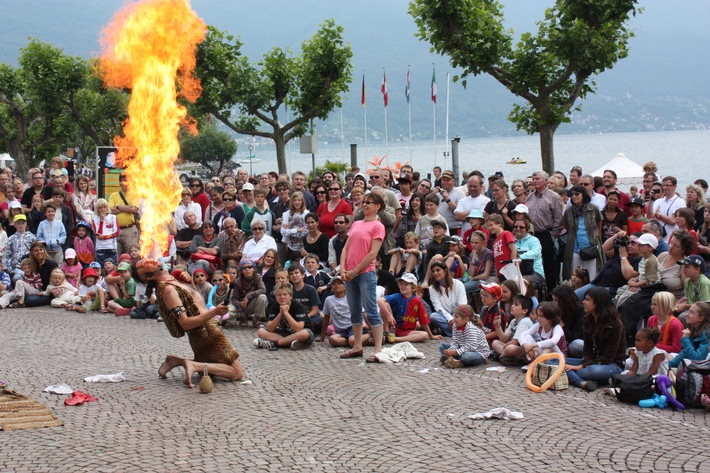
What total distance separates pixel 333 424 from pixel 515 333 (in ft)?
11.3

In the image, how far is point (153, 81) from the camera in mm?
11555

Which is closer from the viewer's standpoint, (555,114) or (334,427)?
(334,427)

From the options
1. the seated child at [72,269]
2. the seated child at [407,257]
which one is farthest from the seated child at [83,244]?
the seated child at [407,257]

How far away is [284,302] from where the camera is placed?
38.7 feet

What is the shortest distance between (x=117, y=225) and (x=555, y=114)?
9384 mm

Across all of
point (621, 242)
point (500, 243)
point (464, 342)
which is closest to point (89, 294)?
point (500, 243)

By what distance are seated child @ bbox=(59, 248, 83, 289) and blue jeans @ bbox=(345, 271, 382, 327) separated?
23.3 ft

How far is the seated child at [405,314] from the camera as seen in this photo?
1209cm

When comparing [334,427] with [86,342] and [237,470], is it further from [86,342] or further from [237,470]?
[86,342]

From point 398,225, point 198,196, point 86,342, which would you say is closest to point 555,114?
point 398,225

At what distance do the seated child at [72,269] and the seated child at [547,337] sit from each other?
9097 millimetres

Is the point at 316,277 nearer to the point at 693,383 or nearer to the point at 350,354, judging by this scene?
the point at 350,354

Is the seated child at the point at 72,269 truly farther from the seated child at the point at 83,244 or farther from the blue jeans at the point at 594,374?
the blue jeans at the point at 594,374

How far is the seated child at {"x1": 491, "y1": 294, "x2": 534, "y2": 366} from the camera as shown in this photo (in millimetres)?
10539
